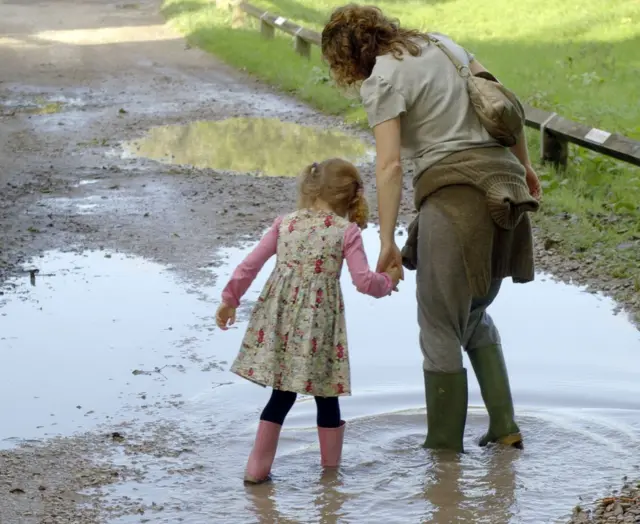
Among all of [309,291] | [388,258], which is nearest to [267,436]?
[309,291]

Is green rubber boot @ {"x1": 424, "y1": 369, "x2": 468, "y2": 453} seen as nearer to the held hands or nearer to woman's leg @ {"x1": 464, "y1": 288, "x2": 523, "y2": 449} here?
woman's leg @ {"x1": 464, "y1": 288, "x2": 523, "y2": 449}

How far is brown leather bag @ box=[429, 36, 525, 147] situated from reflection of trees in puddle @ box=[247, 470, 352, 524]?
1.44 meters

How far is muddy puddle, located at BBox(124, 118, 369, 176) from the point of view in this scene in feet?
37.4

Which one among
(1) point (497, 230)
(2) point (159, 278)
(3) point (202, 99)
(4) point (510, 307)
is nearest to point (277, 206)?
(2) point (159, 278)

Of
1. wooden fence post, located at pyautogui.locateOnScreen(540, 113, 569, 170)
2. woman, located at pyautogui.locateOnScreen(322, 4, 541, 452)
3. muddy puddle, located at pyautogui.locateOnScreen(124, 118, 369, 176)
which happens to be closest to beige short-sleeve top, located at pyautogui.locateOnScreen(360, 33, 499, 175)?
woman, located at pyautogui.locateOnScreen(322, 4, 541, 452)

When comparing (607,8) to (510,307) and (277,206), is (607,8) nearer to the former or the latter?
(277,206)

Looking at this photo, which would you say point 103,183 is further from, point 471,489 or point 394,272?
point 471,489

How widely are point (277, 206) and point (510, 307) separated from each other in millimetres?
2931

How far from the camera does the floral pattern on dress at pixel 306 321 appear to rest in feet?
15.1

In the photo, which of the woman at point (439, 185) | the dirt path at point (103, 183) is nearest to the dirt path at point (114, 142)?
the dirt path at point (103, 183)

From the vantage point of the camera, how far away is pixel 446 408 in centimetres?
490

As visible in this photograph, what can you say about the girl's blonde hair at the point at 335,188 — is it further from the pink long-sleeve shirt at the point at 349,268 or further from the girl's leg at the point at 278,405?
the girl's leg at the point at 278,405

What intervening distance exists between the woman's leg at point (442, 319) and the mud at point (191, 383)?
0.17 m

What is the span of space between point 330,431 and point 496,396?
2.36ft
